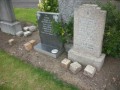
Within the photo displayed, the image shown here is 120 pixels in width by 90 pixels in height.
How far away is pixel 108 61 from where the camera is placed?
441 centimetres

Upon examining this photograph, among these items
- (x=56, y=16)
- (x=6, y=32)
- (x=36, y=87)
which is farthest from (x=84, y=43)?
(x=6, y=32)

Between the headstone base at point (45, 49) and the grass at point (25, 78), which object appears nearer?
the grass at point (25, 78)

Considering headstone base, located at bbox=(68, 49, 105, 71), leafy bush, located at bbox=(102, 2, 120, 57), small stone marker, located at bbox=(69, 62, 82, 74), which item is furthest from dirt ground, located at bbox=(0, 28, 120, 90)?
leafy bush, located at bbox=(102, 2, 120, 57)

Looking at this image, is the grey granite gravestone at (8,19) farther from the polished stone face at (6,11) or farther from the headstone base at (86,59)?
the headstone base at (86,59)

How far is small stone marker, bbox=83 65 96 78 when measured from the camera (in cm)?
397

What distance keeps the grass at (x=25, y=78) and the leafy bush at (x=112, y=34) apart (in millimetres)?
1362

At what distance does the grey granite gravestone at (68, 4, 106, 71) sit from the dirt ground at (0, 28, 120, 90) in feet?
0.94

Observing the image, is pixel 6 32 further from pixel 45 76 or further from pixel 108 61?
pixel 108 61

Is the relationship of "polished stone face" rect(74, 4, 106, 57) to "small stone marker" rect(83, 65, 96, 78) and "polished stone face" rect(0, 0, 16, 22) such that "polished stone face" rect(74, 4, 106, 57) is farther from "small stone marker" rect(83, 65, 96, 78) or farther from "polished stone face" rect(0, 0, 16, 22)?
"polished stone face" rect(0, 0, 16, 22)

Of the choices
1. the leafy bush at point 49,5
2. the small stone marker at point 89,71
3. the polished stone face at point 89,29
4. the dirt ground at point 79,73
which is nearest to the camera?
the polished stone face at point 89,29

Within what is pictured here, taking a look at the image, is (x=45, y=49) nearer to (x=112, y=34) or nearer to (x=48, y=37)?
(x=48, y=37)

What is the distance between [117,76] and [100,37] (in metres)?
1.06

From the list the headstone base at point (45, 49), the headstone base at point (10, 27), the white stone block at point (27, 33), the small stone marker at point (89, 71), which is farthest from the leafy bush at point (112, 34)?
the headstone base at point (10, 27)

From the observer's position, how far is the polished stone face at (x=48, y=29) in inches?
182
